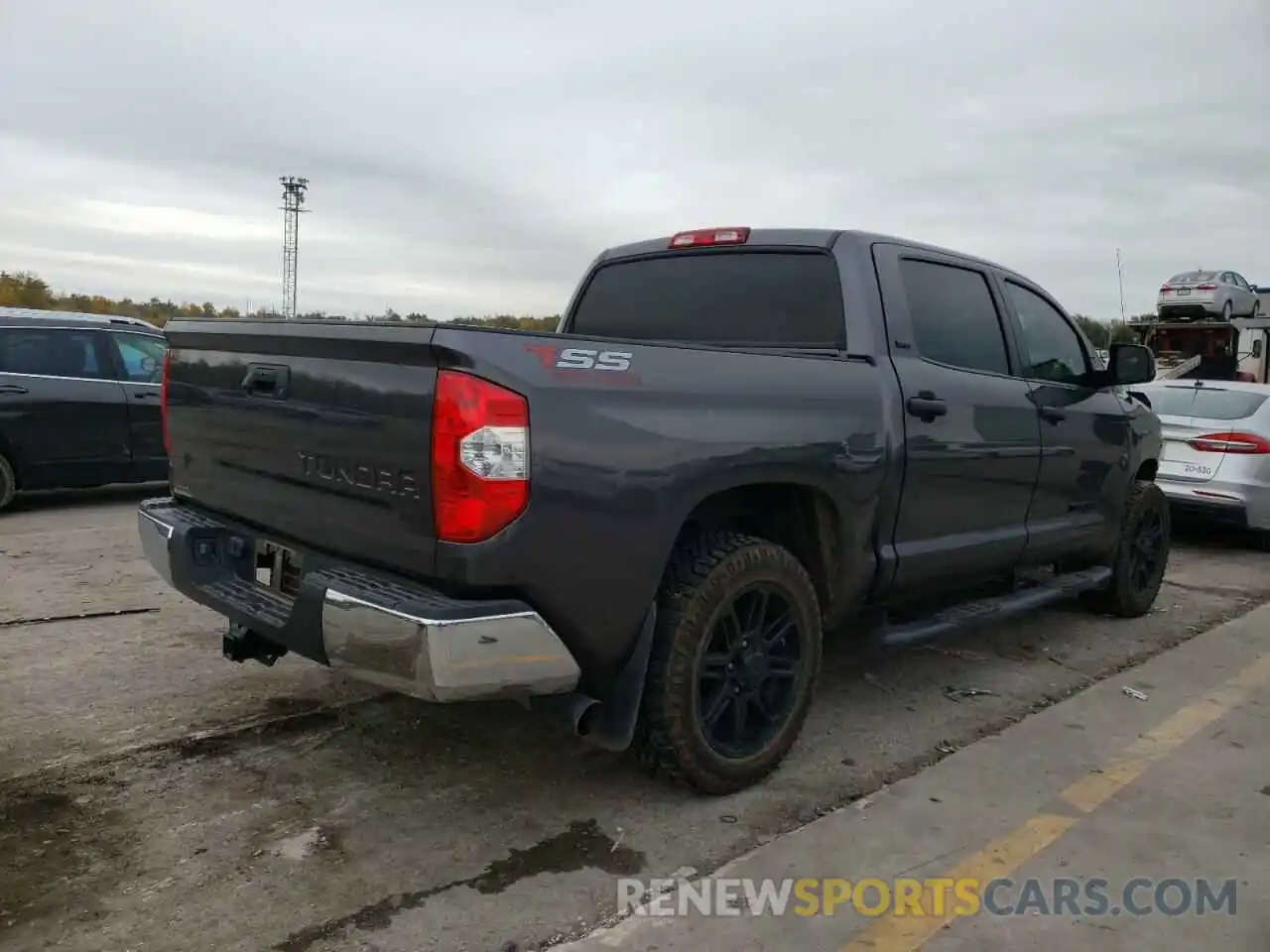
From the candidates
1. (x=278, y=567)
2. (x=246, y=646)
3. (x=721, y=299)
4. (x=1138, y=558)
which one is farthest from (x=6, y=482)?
(x=1138, y=558)

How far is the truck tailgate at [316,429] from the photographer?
8.74 feet

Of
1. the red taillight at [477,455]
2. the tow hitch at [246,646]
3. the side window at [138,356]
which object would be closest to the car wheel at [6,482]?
the side window at [138,356]

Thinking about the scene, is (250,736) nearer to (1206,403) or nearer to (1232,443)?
(1232,443)

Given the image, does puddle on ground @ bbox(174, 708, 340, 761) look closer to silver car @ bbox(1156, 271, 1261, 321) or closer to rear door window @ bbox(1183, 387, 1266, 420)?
rear door window @ bbox(1183, 387, 1266, 420)

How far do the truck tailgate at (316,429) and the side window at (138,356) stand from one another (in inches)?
229

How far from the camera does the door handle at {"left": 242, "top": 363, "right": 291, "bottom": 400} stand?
305 cm

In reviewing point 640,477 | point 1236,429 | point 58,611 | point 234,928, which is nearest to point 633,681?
point 640,477

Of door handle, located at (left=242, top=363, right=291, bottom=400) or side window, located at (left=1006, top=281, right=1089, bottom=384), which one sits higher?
side window, located at (left=1006, top=281, right=1089, bottom=384)

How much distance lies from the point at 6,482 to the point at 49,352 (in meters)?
1.14

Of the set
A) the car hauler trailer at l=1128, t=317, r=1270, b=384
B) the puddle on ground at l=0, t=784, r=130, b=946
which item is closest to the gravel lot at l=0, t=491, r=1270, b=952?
the puddle on ground at l=0, t=784, r=130, b=946

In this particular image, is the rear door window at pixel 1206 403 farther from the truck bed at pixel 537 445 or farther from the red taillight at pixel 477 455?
the red taillight at pixel 477 455

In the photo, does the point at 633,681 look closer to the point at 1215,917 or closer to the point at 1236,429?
the point at 1215,917

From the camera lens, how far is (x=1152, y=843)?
315 cm

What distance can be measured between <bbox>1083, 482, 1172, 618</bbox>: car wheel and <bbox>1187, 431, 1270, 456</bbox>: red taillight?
228 centimetres
